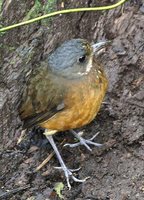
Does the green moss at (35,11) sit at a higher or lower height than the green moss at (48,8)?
higher

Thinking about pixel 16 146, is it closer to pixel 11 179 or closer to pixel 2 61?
pixel 11 179

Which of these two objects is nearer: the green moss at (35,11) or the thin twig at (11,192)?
the thin twig at (11,192)

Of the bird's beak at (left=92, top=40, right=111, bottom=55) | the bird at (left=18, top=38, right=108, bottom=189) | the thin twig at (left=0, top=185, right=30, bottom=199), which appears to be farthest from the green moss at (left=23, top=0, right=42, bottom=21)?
A: the thin twig at (left=0, top=185, right=30, bottom=199)

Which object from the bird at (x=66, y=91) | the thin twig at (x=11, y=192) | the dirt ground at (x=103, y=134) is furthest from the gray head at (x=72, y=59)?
the thin twig at (x=11, y=192)

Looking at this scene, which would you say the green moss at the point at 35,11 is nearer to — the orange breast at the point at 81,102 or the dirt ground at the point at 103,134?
the dirt ground at the point at 103,134

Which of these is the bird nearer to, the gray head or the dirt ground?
the gray head

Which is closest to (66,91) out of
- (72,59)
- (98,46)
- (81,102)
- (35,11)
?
(81,102)

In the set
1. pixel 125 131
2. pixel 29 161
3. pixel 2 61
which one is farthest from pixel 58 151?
pixel 2 61
